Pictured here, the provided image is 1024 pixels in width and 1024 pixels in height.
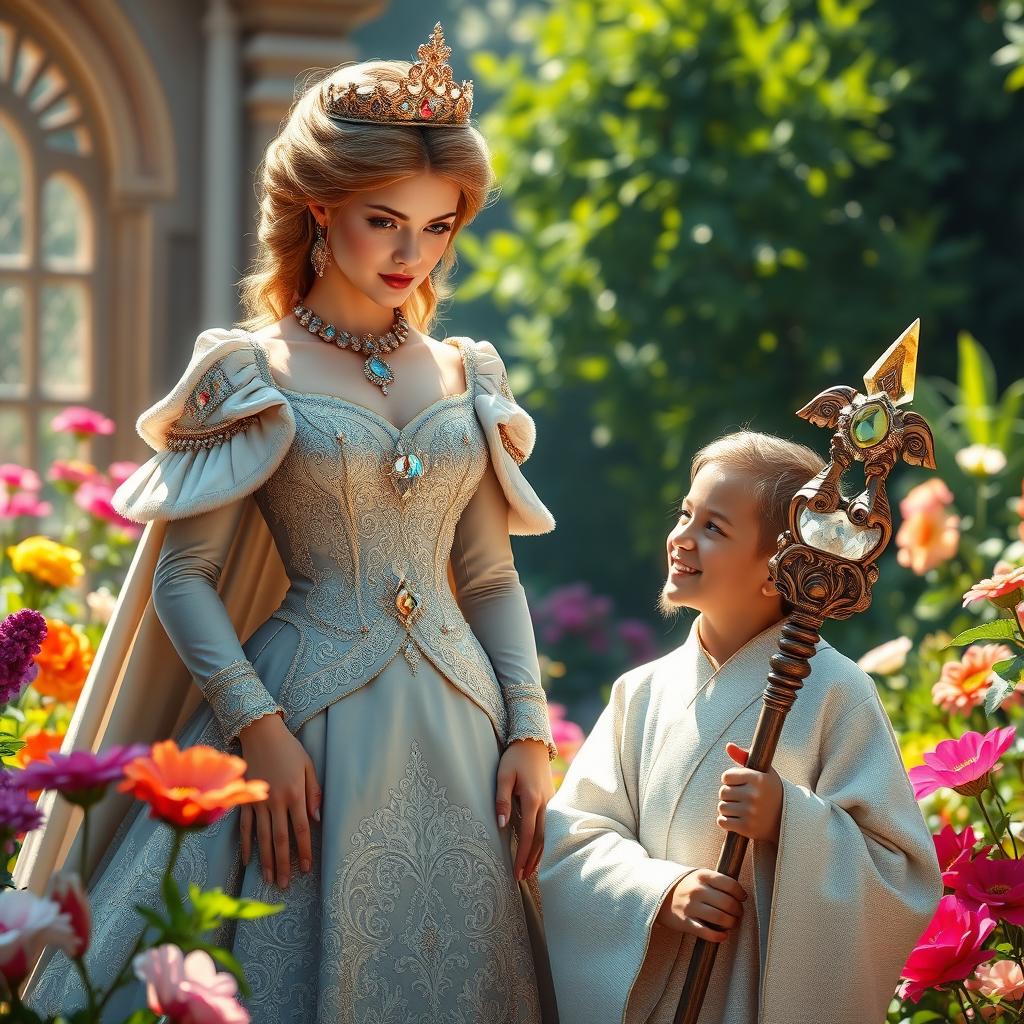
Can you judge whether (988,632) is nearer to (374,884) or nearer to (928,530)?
(374,884)

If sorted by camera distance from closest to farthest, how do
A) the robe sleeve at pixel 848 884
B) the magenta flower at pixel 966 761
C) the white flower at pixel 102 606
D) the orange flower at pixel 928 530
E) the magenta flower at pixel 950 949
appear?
the robe sleeve at pixel 848 884, the magenta flower at pixel 950 949, the magenta flower at pixel 966 761, the white flower at pixel 102 606, the orange flower at pixel 928 530

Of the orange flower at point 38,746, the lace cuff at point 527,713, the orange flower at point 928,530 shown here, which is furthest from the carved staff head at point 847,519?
the orange flower at point 928,530

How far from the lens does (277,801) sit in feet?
7.28

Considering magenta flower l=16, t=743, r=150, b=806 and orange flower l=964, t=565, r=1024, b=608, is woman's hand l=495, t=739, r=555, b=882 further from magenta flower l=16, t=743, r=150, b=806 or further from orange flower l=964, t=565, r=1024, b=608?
magenta flower l=16, t=743, r=150, b=806

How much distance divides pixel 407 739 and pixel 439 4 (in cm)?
882

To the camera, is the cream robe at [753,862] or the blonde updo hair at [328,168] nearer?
the cream robe at [753,862]

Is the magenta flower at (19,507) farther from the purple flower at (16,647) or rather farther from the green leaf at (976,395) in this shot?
the green leaf at (976,395)

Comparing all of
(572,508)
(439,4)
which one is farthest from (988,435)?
(439,4)

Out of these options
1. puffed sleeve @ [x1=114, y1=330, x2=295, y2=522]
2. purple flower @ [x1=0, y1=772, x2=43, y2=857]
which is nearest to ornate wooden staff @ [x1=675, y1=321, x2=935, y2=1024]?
puffed sleeve @ [x1=114, y1=330, x2=295, y2=522]

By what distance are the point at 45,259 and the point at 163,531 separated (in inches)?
140

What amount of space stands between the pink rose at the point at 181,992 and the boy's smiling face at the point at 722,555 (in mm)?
1006

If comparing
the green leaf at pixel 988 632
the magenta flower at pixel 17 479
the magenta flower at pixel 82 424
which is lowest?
the green leaf at pixel 988 632

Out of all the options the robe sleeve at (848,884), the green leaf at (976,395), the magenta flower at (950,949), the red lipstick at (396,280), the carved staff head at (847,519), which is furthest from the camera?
the green leaf at (976,395)

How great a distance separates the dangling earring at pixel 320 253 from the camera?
2492 mm
